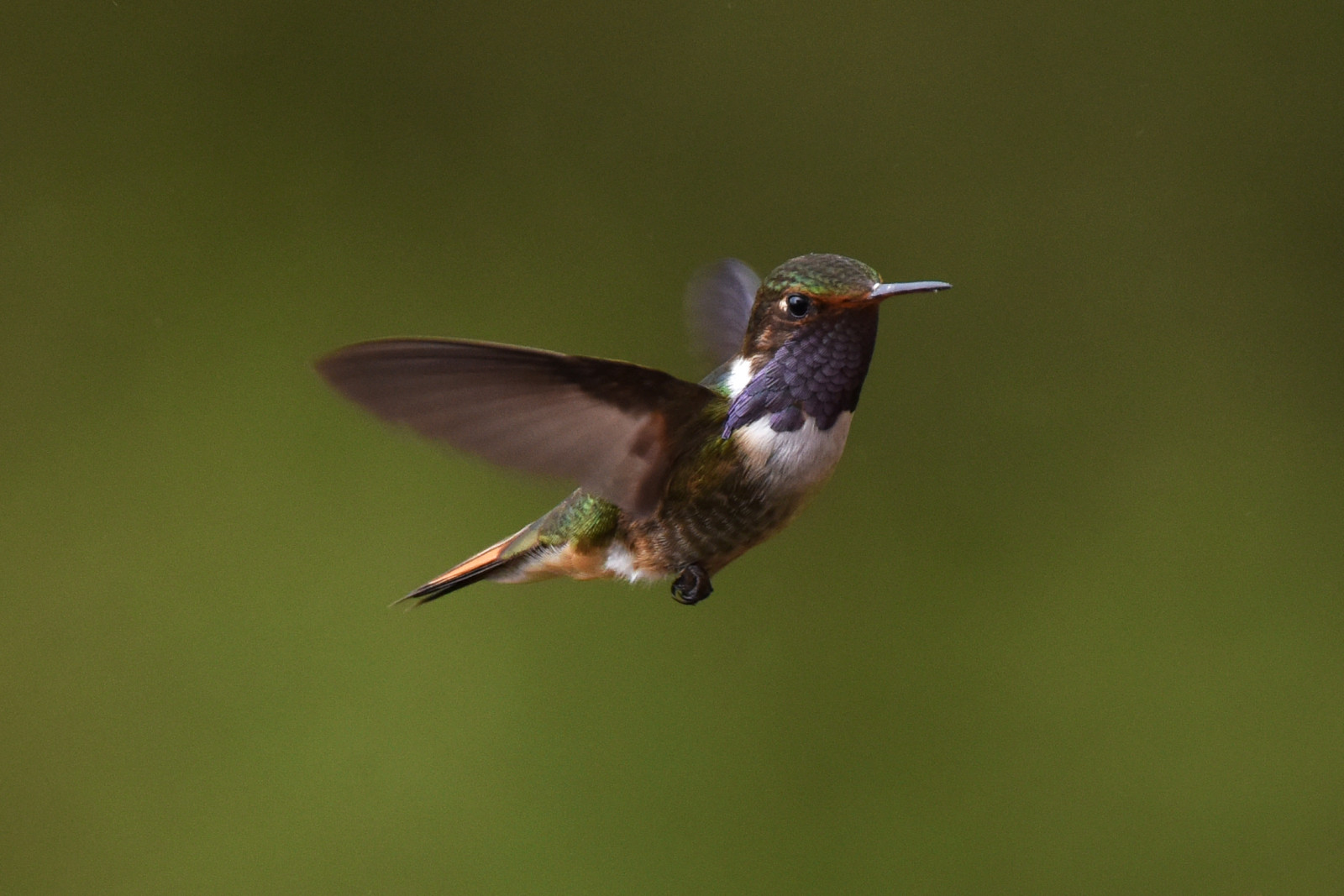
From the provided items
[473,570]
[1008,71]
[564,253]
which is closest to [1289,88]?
[1008,71]

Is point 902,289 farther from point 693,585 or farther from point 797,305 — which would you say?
point 693,585

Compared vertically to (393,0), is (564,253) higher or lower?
lower

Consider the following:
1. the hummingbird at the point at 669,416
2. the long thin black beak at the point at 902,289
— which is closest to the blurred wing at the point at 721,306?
the hummingbird at the point at 669,416

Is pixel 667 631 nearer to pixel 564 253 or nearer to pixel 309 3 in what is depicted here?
pixel 564 253

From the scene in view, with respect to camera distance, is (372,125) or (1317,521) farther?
(1317,521)

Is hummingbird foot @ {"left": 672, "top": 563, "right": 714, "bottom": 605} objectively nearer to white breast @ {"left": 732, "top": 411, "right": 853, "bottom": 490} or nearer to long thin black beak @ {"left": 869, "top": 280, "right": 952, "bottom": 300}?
white breast @ {"left": 732, "top": 411, "right": 853, "bottom": 490}

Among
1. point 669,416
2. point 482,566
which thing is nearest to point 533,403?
point 669,416

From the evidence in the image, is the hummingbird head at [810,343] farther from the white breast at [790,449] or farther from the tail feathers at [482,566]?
the tail feathers at [482,566]

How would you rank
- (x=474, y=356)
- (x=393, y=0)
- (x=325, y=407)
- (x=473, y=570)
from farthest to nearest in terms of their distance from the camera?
(x=325, y=407) → (x=393, y=0) → (x=473, y=570) → (x=474, y=356)
